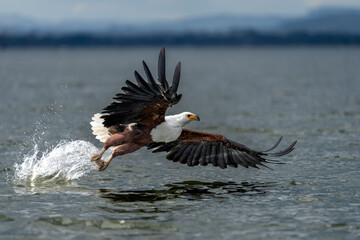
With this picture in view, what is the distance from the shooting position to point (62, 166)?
48.9 ft

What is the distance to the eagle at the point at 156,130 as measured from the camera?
11719 millimetres

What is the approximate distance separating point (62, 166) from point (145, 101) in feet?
12.5

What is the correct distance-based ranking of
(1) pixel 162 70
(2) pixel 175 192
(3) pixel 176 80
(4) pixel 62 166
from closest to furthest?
1. (1) pixel 162 70
2. (3) pixel 176 80
3. (2) pixel 175 192
4. (4) pixel 62 166

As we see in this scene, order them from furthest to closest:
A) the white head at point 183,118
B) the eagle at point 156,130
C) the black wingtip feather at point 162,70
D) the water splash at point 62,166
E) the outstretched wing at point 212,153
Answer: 1. the water splash at point 62,166
2. the outstretched wing at point 212,153
3. the white head at point 183,118
4. the eagle at point 156,130
5. the black wingtip feather at point 162,70

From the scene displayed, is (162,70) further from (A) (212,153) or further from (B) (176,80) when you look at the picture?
(A) (212,153)

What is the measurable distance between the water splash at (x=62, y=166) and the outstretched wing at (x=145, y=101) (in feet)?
7.80

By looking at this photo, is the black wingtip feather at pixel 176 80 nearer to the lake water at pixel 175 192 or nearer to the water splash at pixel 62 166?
the lake water at pixel 175 192

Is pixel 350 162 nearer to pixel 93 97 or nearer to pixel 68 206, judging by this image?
pixel 68 206

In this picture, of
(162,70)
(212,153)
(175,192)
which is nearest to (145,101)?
(162,70)

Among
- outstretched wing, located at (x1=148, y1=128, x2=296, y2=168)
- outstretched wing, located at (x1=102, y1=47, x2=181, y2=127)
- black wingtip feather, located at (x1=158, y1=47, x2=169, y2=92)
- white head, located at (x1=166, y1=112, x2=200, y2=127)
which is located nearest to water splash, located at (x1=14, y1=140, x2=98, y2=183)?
outstretched wing, located at (x1=148, y1=128, x2=296, y2=168)

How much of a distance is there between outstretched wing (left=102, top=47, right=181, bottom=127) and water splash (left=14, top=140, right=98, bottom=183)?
238 centimetres

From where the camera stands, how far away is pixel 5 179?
48.0 feet

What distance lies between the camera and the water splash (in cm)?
1459

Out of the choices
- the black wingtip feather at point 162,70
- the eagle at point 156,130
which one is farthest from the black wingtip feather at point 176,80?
the black wingtip feather at point 162,70
